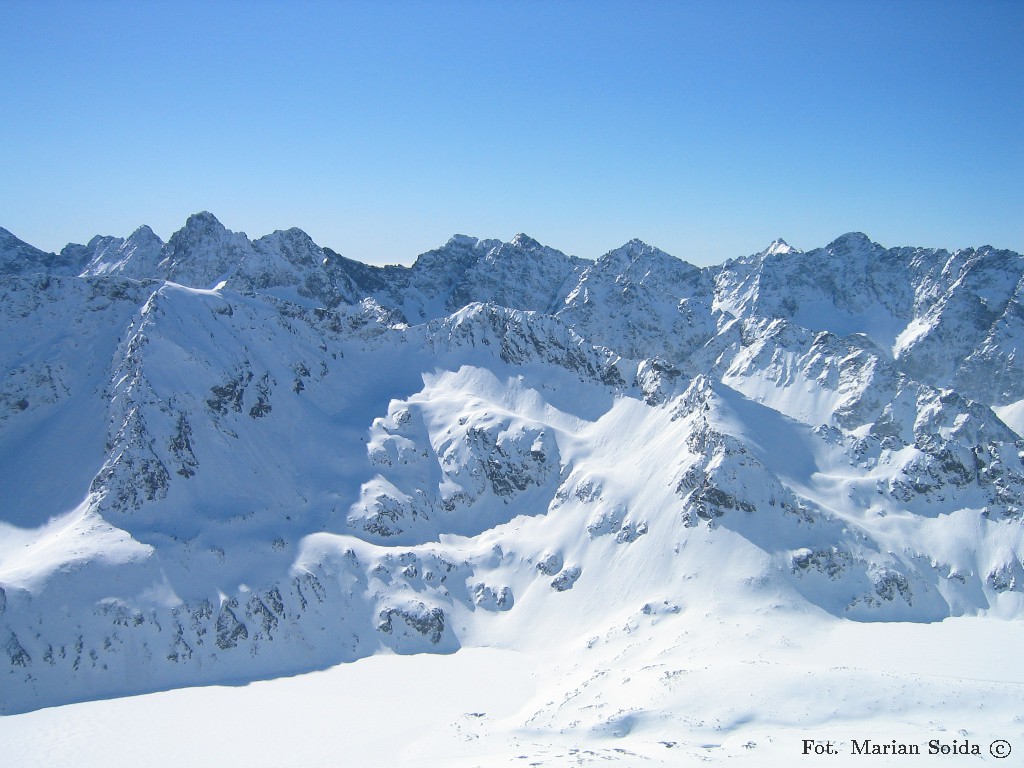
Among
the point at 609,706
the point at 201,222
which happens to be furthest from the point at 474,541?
the point at 201,222

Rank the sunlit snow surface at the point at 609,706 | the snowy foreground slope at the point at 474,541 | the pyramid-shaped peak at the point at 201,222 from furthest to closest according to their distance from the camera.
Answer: the pyramid-shaped peak at the point at 201,222 < the snowy foreground slope at the point at 474,541 < the sunlit snow surface at the point at 609,706

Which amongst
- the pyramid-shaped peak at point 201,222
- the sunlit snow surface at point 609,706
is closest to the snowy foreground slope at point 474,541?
the sunlit snow surface at point 609,706

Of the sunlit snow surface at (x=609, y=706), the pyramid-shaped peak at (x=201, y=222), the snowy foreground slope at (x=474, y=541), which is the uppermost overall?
the pyramid-shaped peak at (x=201, y=222)

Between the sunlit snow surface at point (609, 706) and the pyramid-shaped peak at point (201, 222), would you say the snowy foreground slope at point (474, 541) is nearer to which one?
the sunlit snow surface at point (609, 706)

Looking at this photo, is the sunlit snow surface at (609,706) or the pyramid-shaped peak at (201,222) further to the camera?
the pyramid-shaped peak at (201,222)

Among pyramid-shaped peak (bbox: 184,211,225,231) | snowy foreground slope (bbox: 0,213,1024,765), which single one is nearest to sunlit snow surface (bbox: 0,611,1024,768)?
snowy foreground slope (bbox: 0,213,1024,765)

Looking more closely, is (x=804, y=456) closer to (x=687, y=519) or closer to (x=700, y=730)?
(x=687, y=519)

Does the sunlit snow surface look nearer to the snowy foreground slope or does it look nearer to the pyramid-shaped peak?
the snowy foreground slope

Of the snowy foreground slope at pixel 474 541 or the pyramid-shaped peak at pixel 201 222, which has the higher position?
the pyramid-shaped peak at pixel 201 222

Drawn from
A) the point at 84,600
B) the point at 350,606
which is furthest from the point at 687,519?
the point at 84,600
